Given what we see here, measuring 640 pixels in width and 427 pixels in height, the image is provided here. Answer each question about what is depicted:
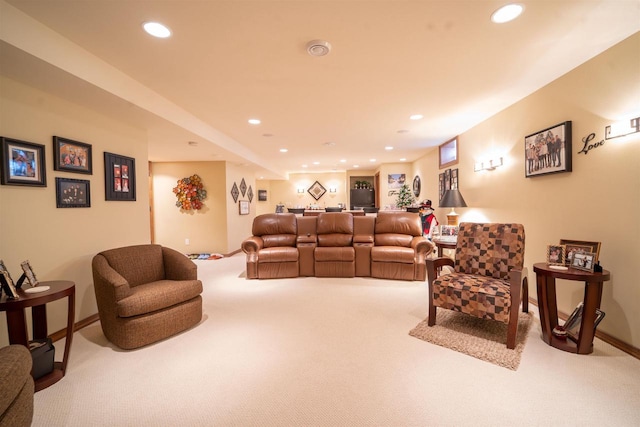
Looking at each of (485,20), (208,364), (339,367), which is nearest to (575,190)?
(485,20)

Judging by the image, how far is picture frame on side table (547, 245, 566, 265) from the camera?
2.47 metres

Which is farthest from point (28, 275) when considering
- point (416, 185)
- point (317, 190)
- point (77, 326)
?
point (317, 190)

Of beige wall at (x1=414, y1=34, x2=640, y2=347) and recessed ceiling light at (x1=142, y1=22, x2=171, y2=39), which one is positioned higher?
recessed ceiling light at (x1=142, y1=22, x2=171, y2=39)

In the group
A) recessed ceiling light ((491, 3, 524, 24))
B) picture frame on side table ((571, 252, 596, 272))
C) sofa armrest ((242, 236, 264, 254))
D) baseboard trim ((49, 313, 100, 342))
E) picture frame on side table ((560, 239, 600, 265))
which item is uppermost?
recessed ceiling light ((491, 3, 524, 24))

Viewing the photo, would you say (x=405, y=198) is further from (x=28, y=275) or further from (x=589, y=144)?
(x=28, y=275)

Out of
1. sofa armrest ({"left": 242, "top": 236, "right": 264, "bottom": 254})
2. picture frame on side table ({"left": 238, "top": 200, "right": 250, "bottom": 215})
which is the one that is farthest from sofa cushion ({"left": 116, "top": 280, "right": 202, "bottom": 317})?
picture frame on side table ({"left": 238, "top": 200, "right": 250, "bottom": 215})

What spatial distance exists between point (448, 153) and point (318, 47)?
4315 millimetres

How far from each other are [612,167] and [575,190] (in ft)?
1.31

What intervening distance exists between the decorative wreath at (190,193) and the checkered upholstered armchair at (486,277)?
5550mm

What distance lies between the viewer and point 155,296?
2426 millimetres

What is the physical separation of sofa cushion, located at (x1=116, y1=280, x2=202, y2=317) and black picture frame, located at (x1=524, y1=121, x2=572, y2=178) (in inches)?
158

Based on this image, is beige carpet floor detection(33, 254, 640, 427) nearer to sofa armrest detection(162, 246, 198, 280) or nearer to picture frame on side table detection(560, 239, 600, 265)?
sofa armrest detection(162, 246, 198, 280)

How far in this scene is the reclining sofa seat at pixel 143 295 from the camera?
2309mm

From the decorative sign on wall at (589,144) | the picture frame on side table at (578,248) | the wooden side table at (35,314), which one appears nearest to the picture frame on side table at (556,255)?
the picture frame on side table at (578,248)
